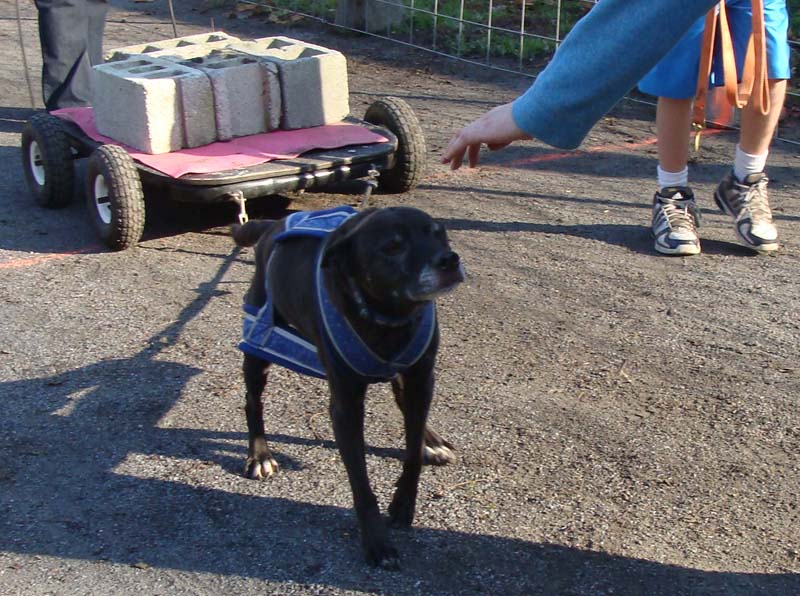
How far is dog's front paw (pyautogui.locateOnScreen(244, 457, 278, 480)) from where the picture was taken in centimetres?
338

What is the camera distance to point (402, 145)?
5.79 metres

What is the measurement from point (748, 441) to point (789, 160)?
340 centimetres

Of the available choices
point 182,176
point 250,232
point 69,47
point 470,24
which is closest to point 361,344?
point 250,232

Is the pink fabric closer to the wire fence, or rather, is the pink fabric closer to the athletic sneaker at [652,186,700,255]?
the athletic sneaker at [652,186,700,255]

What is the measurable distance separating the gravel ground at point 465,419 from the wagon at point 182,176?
0.15m

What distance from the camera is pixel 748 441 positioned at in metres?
3.53

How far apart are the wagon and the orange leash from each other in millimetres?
1535

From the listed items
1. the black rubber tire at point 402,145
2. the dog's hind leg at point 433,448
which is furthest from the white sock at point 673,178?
the dog's hind leg at point 433,448

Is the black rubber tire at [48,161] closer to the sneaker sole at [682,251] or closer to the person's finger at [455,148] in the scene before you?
the sneaker sole at [682,251]

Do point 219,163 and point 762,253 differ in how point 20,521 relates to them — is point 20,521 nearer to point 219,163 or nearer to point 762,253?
point 219,163

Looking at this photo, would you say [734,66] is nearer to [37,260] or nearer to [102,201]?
[102,201]

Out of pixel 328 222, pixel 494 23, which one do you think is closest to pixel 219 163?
pixel 328 222

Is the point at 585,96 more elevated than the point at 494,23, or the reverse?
the point at 585,96

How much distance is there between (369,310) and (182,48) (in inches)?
144
